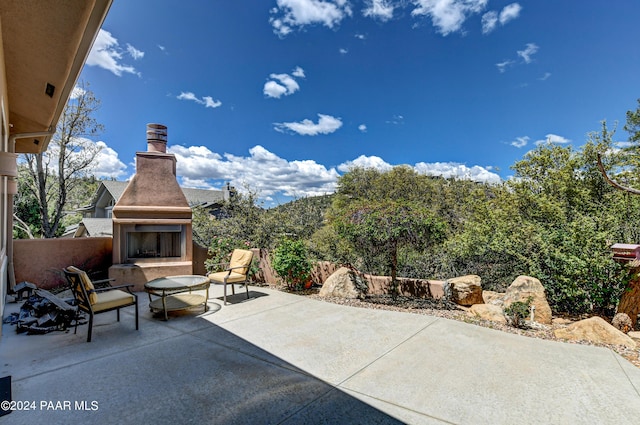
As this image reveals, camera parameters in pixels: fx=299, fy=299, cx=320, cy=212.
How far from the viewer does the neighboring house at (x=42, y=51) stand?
2602 mm

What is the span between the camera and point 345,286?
6.50 metres

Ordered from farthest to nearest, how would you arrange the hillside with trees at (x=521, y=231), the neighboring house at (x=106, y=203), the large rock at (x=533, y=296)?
the neighboring house at (x=106, y=203) < the hillside with trees at (x=521, y=231) < the large rock at (x=533, y=296)

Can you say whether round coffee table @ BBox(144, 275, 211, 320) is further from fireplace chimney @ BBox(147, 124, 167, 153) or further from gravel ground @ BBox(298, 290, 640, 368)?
fireplace chimney @ BBox(147, 124, 167, 153)

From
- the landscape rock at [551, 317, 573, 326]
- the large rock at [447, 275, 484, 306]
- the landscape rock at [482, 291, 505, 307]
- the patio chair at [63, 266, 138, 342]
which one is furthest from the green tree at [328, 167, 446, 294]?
the patio chair at [63, 266, 138, 342]

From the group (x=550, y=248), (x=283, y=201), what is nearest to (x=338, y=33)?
(x=283, y=201)

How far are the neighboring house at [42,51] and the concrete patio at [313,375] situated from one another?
2721 millimetres

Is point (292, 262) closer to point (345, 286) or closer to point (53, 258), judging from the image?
point (345, 286)

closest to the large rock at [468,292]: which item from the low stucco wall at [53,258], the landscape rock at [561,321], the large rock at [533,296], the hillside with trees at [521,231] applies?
the large rock at [533,296]

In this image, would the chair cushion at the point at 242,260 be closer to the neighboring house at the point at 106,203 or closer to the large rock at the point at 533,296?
the large rock at the point at 533,296

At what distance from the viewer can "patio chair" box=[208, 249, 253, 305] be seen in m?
6.03

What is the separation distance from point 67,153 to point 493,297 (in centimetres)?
1612

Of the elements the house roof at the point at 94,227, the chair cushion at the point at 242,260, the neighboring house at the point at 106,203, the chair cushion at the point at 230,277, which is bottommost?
the chair cushion at the point at 230,277

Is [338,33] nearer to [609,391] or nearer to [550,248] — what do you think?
[550,248]

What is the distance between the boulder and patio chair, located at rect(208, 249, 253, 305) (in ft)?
14.7
